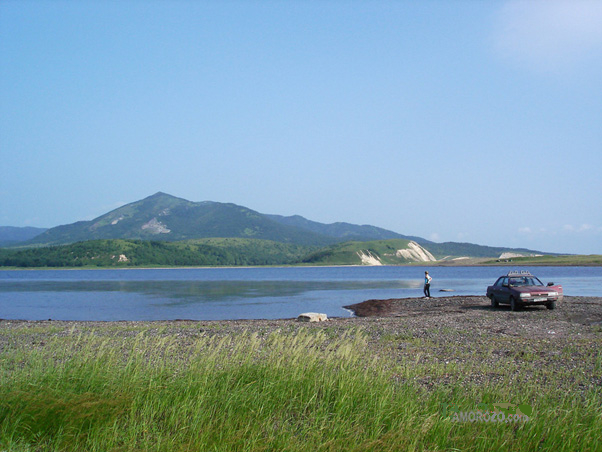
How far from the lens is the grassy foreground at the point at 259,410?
6.68 m

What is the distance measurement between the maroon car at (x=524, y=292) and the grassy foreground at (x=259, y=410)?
2190 centimetres

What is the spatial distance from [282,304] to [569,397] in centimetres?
3760

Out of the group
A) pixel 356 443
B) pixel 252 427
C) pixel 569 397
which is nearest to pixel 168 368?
pixel 252 427

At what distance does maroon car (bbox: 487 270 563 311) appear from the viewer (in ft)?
98.3

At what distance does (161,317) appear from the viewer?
119ft

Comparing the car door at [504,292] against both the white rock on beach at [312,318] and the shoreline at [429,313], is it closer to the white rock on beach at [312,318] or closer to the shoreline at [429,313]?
the shoreline at [429,313]

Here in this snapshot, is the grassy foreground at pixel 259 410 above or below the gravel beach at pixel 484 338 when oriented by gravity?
above

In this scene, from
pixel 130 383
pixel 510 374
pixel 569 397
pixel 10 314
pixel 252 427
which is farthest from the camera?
pixel 10 314

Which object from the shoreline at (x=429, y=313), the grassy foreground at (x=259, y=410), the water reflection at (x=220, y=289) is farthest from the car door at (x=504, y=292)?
the water reflection at (x=220, y=289)

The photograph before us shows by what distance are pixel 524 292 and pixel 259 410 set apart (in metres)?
26.2

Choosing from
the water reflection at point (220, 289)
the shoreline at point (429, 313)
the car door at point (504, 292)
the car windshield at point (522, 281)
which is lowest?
the water reflection at point (220, 289)

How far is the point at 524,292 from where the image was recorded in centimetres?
3005

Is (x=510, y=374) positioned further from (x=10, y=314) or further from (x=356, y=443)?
(x=10, y=314)

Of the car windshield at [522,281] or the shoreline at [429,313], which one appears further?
the car windshield at [522,281]
